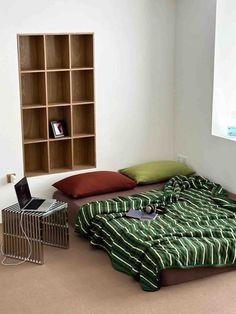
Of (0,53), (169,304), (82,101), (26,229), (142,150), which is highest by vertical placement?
(0,53)

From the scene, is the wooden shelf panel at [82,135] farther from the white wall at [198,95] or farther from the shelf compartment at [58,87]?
the white wall at [198,95]

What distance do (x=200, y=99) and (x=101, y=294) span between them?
2438 mm

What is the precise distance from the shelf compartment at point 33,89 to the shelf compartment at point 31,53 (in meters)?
0.08

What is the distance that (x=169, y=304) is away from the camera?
12.8 feet

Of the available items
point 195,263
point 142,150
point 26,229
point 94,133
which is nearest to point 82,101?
point 94,133

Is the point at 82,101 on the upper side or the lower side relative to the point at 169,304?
upper

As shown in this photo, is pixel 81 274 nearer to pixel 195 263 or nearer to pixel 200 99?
pixel 195 263

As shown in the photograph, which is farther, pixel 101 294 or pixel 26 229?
pixel 26 229

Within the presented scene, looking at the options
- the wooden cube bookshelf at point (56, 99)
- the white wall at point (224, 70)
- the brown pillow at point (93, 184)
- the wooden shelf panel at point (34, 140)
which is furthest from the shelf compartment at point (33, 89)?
the white wall at point (224, 70)

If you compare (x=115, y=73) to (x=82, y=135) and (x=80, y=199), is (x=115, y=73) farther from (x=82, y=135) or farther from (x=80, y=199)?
(x=80, y=199)

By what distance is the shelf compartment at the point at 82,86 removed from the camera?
226 inches

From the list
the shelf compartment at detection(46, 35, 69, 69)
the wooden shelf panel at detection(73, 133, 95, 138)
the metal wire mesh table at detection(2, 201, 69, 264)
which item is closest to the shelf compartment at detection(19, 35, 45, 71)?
the shelf compartment at detection(46, 35, 69, 69)

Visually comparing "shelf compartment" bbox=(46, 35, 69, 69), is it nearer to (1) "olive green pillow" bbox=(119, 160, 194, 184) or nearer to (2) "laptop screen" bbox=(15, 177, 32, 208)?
(1) "olive green pillow" bbox=(119, 160, 194, 184)

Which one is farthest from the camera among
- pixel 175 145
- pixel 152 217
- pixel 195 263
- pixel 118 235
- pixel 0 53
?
pixel 175 145
